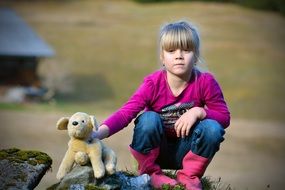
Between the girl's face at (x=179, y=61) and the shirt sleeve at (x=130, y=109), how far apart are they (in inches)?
4.7

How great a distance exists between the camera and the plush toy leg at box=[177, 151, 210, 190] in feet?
7.63

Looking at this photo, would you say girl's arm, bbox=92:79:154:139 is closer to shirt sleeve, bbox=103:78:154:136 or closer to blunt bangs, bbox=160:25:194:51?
shirt sleeve, bbox=103:78:154:136

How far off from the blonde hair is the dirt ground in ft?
9.45

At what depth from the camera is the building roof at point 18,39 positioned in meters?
7.12

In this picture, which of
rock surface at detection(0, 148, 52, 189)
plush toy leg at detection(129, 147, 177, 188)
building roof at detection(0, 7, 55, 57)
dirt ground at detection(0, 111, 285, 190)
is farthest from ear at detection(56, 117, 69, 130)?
building roof at detection(0, 7, 55, 57)

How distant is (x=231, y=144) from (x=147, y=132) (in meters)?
4.30

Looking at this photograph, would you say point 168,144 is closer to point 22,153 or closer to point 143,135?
point 143,135

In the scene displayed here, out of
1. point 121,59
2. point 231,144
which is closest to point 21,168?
point 231,144

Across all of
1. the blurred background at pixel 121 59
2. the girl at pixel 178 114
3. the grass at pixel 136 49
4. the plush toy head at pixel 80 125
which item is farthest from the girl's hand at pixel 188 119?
the grass at pixel 136 49

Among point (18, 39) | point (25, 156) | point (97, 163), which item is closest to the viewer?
point (97, 163)

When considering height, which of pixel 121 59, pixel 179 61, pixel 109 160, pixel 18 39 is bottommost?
pixel 121 59

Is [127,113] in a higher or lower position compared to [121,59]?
higher

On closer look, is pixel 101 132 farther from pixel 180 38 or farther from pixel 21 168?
pixel 180 38

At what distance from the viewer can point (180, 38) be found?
229cm
